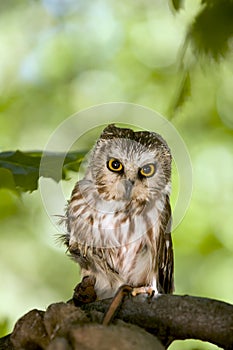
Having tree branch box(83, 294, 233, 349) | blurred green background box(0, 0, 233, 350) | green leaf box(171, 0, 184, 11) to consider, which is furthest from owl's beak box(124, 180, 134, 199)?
blurred green background box(0, 0, 233, 350)

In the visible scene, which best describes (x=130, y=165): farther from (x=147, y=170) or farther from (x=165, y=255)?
(x=165, y=255)

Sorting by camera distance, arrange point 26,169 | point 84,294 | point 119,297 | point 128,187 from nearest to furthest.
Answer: point 119,297 < point 84,294 < point 26,169 < point 128,187

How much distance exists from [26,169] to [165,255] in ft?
1.77

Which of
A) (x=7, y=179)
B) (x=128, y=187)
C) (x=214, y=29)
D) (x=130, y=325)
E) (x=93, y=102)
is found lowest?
(x=130, y=325)

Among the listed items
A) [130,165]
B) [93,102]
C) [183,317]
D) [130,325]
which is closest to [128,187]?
[130,165]

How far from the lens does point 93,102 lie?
408 cm

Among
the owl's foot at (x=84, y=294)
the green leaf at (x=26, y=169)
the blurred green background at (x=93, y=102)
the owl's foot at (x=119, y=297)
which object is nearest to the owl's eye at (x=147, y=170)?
the green leaf at (x=26, y=169)

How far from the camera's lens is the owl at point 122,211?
177cm

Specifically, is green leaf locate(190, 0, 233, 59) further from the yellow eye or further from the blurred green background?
the blurred green background

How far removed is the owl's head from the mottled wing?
64 mm

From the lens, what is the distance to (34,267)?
361 cm

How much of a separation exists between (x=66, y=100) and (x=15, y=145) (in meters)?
0.57

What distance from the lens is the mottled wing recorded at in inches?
72.5

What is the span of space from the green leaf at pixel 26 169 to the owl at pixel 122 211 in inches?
7.1
